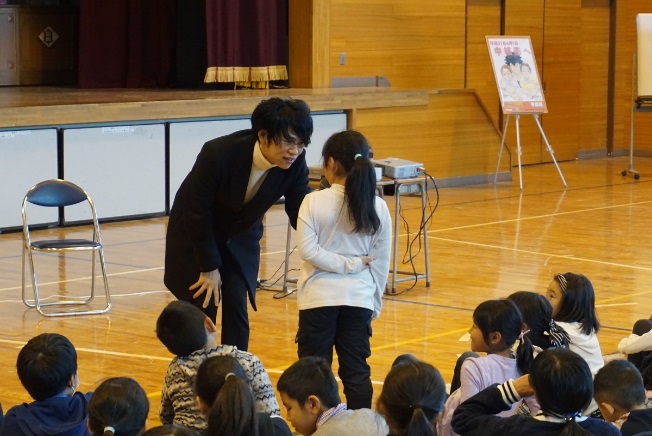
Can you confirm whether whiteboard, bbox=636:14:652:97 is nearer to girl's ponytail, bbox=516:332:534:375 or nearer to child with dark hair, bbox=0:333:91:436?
girl's ponytail, bbox=516:332:534:375

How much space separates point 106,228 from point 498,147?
4584 mm

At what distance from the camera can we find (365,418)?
2797 mm

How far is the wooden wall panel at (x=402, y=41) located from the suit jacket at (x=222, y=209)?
7.39m

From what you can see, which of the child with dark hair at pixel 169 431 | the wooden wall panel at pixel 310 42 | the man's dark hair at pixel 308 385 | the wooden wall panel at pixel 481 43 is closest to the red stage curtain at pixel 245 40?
the wooden wall panel at pixel 310 42

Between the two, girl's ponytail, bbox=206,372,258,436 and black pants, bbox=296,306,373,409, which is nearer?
girl's ponytail, bbox=206,372,258,436

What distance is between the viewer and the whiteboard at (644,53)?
40.1ft

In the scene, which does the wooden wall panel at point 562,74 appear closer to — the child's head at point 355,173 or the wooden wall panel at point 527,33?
the wooden wall panel at point 527,33

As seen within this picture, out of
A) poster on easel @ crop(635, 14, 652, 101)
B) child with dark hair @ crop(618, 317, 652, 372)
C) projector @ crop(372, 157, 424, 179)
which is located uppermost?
poster on easel @ crop(635, 14, 652, 101)

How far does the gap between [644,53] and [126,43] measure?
5.20 metres

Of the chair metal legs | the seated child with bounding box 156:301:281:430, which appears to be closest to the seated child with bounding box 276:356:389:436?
the seated child with bounding box 156:301:281:430

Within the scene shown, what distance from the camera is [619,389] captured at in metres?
3.02

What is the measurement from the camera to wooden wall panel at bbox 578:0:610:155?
1411 centimetres

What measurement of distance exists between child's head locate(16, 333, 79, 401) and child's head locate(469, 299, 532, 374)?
1.13 metres

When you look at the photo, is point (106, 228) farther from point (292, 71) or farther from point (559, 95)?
point (559, 95)
